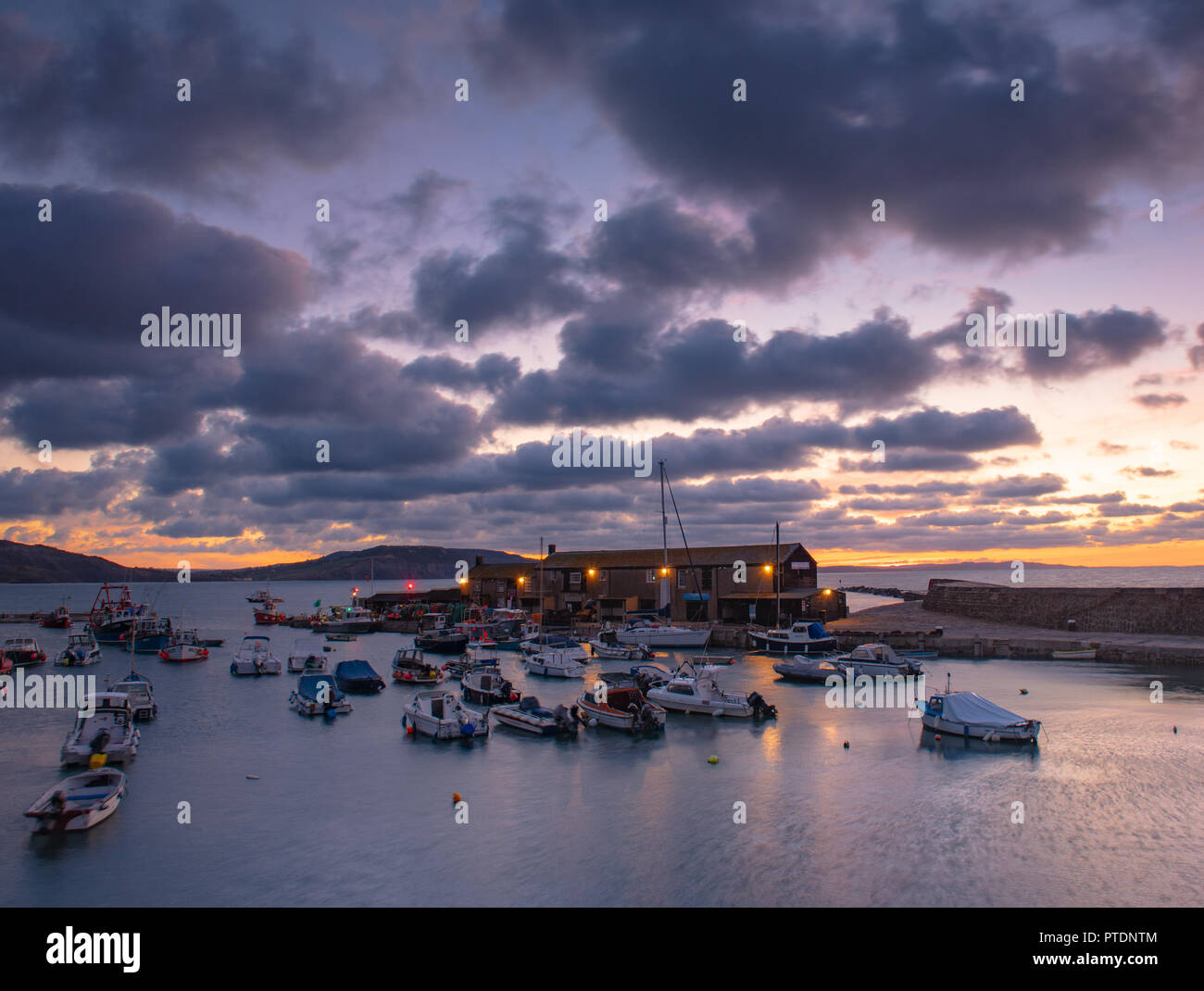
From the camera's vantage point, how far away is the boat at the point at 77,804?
24.5 meters

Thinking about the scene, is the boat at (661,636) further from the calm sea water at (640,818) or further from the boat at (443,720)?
the boat at (443,720)

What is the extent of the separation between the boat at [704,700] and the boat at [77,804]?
27543 mm

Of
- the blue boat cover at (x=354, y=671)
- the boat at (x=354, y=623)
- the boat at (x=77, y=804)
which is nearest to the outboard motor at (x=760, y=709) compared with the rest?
the blue boat cover at (x=354, y=671)

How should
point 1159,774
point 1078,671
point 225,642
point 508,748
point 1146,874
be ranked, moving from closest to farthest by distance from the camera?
point 1146,874 → point 1159,774 → point 508,748 → point 1078,671 → point 225,642

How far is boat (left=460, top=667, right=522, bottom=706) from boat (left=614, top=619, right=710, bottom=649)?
2977cm

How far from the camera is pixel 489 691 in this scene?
159 feet

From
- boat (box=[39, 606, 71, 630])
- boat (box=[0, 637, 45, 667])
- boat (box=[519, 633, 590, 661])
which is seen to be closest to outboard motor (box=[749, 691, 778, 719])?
boat (box=[519, 633, 590, 661])

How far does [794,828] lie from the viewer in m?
24.7

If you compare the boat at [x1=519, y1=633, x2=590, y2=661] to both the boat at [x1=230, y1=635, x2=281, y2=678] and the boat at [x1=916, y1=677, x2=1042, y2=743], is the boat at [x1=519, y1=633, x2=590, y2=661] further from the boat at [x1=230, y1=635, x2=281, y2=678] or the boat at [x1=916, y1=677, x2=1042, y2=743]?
the boat at [x1=916, y1=677, x2=1042, y2=743]

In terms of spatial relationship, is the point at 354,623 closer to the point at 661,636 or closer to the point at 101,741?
the point at 661,636
